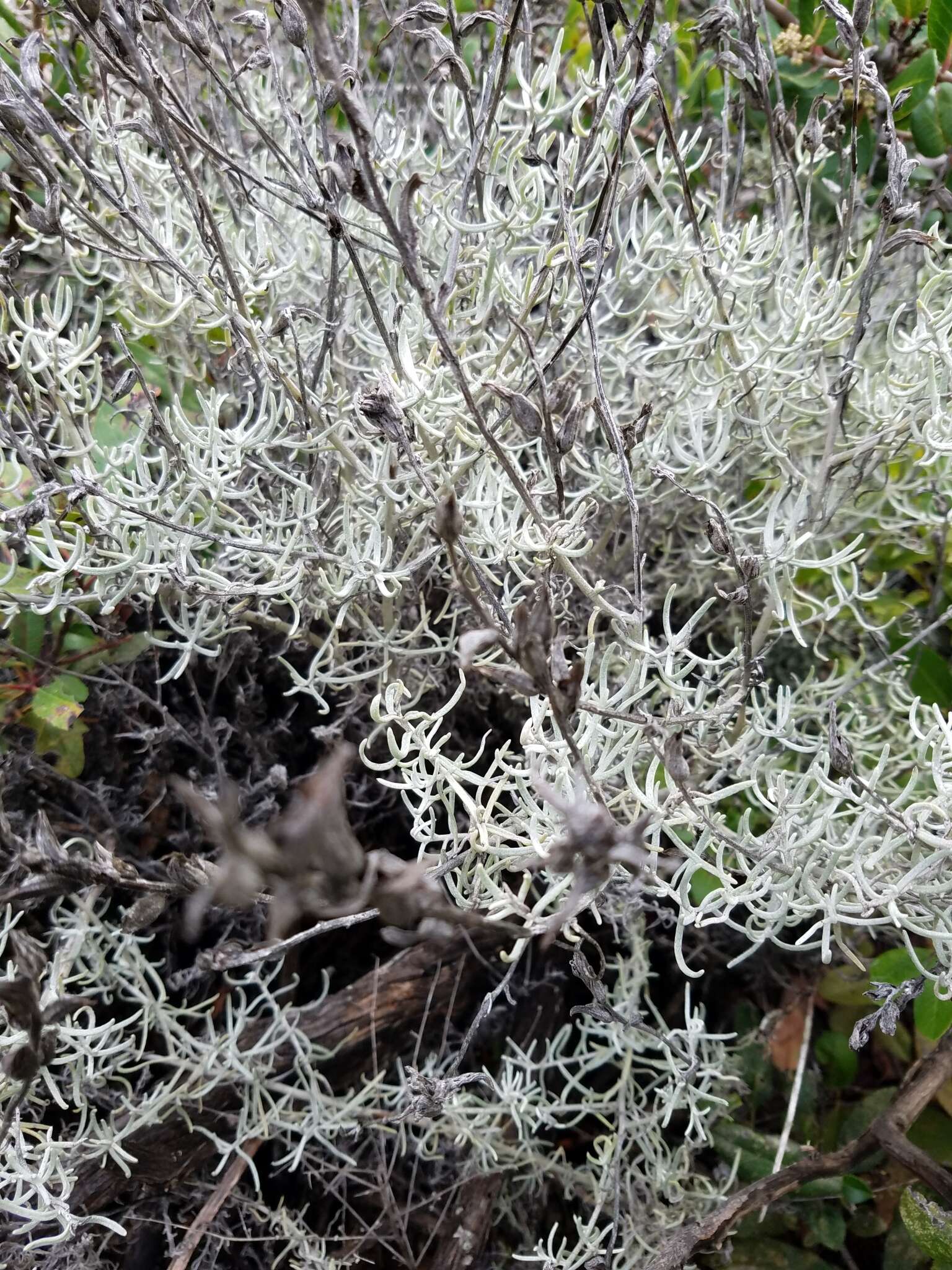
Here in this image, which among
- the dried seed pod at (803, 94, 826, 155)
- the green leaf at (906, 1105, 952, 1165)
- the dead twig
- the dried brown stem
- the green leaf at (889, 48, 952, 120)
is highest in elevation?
the dried seed pod at (803, 94, 826, 155)

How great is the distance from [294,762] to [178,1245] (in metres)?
0.41

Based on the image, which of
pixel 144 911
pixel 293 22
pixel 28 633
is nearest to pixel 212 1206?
pixel 144 911

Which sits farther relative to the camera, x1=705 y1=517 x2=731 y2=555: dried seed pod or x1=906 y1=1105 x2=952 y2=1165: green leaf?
x1=906 y1=1105 x2=952 y2=1165: green leaf

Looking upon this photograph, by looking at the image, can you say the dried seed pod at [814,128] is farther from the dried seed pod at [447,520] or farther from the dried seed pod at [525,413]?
the dried seed pod at [447,520]

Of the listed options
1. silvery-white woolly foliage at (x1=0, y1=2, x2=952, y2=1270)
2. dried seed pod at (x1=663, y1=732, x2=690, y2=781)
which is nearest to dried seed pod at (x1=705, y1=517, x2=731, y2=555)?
silvery-white woolly foliage at (x1=0, y1=2, x2=952, y2=1270)

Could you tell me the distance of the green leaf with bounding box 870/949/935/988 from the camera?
78 centimetres

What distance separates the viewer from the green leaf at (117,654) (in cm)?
82

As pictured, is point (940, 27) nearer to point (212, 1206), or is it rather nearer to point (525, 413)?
point (525, 413)

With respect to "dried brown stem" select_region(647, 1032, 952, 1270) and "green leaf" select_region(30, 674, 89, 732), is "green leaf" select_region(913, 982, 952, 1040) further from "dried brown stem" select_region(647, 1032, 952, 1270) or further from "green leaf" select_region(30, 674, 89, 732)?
"green leaf" select_region(30, 674, 89, 732)

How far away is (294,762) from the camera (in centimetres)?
96

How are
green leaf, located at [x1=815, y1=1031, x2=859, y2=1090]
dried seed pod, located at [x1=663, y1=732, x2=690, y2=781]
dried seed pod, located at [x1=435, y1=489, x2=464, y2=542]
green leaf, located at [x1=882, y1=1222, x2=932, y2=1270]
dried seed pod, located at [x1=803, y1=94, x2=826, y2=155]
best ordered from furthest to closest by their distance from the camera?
green leaf, located at [x1=815, y1=1031, x2=859, y2=1090], green leaf, located at [x1=882, y1=1222, x2=932, y2=1270], dried seed pod, located at [x1=803, y1=94, x2=826, y2=155], dried seed pod, located at [x1=663, y1=732, x2=690, y2=781], dried seed pod, located at [x1=435, y1=489, x2=464, y2=542]

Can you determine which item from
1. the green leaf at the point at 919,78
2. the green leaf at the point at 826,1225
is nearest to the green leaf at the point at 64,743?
the green leaf at the point at 826,1225

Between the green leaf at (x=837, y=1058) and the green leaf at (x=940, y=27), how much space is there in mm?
934

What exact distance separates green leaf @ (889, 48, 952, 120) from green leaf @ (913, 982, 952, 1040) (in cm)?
78
